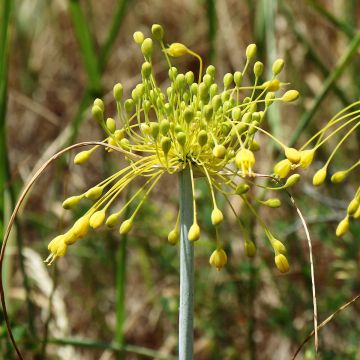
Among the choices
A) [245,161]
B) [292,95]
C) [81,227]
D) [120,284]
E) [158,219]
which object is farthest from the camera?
[158,219]

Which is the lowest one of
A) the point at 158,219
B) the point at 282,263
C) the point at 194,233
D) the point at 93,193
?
the point at 158,219

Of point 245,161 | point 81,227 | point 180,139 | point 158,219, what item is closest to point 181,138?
point 180,139

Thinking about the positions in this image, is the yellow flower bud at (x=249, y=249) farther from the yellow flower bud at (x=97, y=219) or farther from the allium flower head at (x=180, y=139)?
the yellow flower bud at (x=97, y=219)

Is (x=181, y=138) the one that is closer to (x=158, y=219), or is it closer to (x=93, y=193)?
(x=93, y=193)

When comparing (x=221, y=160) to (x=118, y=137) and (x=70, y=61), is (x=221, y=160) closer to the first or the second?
(x=118, y=137)

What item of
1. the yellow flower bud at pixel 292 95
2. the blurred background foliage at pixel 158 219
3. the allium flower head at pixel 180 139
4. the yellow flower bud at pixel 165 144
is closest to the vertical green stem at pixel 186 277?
the allium flower head at pixel 180 139

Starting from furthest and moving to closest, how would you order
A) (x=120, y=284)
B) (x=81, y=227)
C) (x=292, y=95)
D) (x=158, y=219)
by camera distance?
1. (x=158, y=219)
2. (x=120, y=284)
3. (x=292, y=95)
4. (x=81, y=227)

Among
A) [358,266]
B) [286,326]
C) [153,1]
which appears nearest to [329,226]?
[358,266]

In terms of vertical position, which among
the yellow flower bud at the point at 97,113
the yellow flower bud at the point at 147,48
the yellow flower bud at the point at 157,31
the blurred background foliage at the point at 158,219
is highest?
the yellow flower bud at the point at 157,31

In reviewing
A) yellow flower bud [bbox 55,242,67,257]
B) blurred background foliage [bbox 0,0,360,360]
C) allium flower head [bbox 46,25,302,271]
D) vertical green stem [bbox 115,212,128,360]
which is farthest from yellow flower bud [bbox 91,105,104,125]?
vertical green stem [bbox 115,212,128,360]
